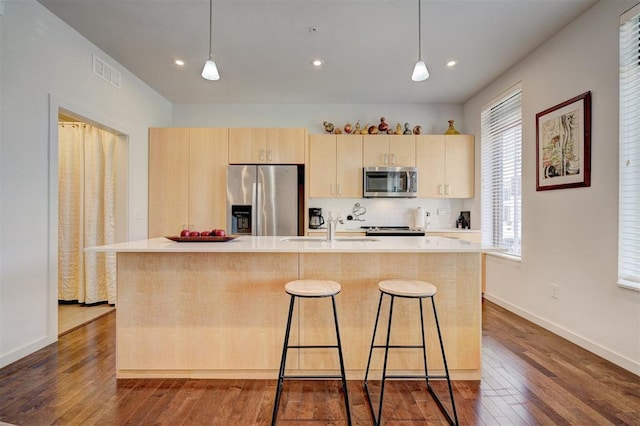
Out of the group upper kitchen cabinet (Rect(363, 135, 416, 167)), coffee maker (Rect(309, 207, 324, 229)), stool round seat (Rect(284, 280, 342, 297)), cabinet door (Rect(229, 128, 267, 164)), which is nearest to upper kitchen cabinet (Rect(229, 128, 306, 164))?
cabinet door (Rect(229, 128, 267, 164))

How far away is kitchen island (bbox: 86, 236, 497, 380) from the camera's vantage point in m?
2.08

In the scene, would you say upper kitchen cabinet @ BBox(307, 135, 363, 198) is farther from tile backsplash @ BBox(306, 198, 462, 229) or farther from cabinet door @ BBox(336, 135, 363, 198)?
tile backsplash @ BBox(306, 198, 462, 229)

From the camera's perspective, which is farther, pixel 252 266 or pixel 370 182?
pixel 370 182

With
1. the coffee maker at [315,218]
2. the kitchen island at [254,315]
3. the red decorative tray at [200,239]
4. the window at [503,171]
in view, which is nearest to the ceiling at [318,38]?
the window at [503,171]

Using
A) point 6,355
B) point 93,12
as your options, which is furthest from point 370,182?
point 6,355

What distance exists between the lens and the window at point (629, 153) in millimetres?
2189

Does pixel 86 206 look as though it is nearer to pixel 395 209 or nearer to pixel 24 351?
pixel 24 351

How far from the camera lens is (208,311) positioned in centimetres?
209

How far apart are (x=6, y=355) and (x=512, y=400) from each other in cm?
338

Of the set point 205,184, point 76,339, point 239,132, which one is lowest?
point 76,339

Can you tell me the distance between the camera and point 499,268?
3721mm

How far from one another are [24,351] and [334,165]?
359 centimetres

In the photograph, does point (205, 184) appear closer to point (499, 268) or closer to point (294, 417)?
point (294, 417)

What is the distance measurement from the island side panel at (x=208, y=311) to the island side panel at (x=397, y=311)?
0.19 meters
